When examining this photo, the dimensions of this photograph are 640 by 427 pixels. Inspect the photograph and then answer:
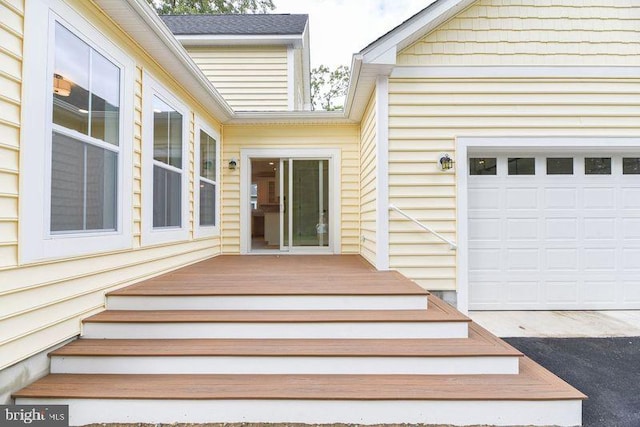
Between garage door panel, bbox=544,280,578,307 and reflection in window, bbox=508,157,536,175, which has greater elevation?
reflection in window, bbox=508,157,536,175

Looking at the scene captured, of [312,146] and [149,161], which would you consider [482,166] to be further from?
[149,161]

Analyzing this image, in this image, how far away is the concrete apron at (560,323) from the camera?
3379mm

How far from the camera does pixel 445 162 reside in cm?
385

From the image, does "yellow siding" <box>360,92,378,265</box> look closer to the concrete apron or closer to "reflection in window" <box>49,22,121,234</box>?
the concrete apron

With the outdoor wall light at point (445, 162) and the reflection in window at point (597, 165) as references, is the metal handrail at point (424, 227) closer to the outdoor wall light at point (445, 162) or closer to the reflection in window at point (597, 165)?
the outdoor wall light at point (445, 162)

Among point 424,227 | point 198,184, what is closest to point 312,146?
point 198,184

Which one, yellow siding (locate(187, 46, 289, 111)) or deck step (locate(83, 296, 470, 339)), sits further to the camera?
yellow siding (locate(187, 46, 289, 111))

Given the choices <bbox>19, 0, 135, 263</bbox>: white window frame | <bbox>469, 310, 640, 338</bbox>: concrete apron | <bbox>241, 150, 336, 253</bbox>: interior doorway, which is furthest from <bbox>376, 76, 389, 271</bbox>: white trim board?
<bbox>19, 0, 135, 263</bbox>: white window frame

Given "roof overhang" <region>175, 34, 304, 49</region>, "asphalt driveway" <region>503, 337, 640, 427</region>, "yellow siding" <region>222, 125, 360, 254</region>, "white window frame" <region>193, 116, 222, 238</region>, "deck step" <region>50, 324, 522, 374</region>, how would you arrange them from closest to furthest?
"asphalt driveway" <region>503, 337, 640, 427</region>
"deck step" <region>50, 324, 522, 374</region>
"white window frame" <region>193, 116, 222, 238</region>
"yellow siding" <region>222, 125, 360, 254</region>
"roof overhang" <region>175, 34, 304, 49</region>

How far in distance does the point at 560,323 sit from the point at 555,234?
1.13 metres

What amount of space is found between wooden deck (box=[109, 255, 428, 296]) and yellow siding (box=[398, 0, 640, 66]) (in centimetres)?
272

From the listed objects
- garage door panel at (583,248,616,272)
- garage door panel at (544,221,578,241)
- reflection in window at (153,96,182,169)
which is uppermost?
reflection in window at (153,96,182,169)

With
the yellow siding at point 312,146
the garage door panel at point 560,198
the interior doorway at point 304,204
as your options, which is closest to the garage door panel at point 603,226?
the garage door panel at point 560,198

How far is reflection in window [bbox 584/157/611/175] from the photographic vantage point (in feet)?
13.5
